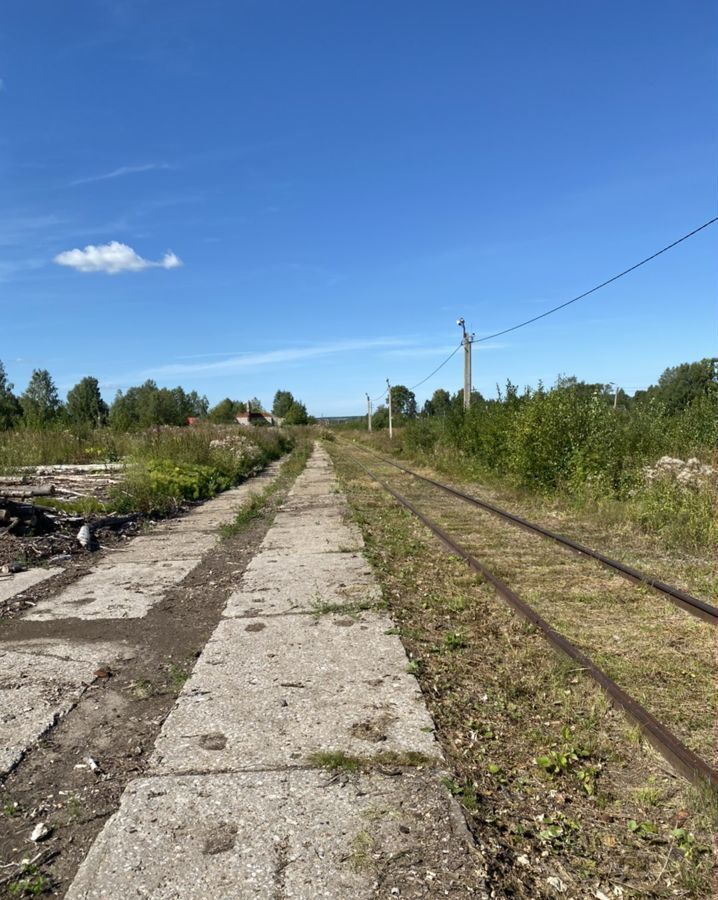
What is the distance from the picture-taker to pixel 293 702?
137 inches

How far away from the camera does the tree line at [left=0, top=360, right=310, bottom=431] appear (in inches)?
790

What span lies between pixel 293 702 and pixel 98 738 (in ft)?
3.47

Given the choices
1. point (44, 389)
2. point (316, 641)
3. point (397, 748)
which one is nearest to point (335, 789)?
point (397, 748)

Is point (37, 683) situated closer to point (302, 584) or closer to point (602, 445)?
point (302, 584)

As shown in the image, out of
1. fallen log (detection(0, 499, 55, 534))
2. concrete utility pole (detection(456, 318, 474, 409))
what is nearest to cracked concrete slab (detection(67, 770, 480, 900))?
fallen log (detection(0, 499, 55, 534))

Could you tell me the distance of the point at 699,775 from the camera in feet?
8.62

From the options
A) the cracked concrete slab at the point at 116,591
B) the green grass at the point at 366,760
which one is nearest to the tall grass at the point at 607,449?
the cracked concrete slab at the point at 116,591

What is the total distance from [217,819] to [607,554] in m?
6.19

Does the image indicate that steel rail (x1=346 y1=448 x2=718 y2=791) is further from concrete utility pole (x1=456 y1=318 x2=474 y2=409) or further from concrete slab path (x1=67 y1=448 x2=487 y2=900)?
concrete utility pole (x1=456 y1=318 x2=474 y2=409)

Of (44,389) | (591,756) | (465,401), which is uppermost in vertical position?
(44,389)

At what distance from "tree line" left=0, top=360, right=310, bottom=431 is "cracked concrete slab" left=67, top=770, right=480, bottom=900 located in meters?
18.1

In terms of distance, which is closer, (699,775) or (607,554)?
(699,775)

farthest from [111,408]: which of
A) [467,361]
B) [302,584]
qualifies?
[302,584]

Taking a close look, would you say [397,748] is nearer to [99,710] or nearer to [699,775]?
[699,775]
